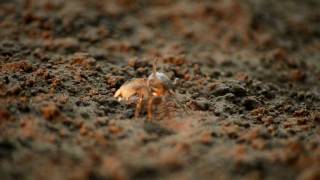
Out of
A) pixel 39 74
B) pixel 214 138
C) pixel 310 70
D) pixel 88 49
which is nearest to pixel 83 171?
pixel 214 138

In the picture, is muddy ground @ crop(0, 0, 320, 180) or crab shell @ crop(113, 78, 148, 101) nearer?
muddy ground @ crop(0, 0, 320, 180)

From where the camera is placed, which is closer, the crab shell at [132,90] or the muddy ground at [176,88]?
the muddy ground at [176,88]

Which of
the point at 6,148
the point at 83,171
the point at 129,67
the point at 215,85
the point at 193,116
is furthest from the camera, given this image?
the point at 129,67

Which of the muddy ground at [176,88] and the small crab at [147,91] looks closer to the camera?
the muddy ground at [176,88]

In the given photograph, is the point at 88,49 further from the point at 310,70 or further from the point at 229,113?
the point at 310,70
